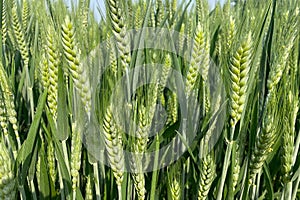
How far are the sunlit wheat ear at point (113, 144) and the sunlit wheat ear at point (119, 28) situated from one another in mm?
135

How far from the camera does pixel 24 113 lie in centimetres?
102

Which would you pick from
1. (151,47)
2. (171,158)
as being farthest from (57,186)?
(151,47)

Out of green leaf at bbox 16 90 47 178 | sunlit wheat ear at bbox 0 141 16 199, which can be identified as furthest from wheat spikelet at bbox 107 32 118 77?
sunlit wheat ear at bbox 0 141 16 199

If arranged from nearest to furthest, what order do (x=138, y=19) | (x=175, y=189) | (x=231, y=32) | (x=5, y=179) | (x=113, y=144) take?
(x=5, y=179) < (x=113, y=144) < (x=175, y=189) < (x=231, y=32) < (x=138, y=19)

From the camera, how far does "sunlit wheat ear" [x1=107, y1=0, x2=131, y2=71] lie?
1.72ft

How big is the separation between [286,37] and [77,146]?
42cm

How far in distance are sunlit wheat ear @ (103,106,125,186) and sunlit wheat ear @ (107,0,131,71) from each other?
0.14m

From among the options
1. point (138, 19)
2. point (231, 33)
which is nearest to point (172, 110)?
point (231, 33)

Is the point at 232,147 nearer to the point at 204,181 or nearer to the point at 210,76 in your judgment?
the point at 204,181

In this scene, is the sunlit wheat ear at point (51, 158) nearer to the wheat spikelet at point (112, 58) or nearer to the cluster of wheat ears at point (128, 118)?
the cluster of wheat ears at point (128, 118)

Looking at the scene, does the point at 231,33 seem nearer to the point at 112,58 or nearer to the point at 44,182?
the point at 112,58

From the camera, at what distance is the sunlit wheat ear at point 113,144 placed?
0.43 m

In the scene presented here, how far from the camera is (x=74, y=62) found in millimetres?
449

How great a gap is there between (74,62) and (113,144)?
11 centimetres
